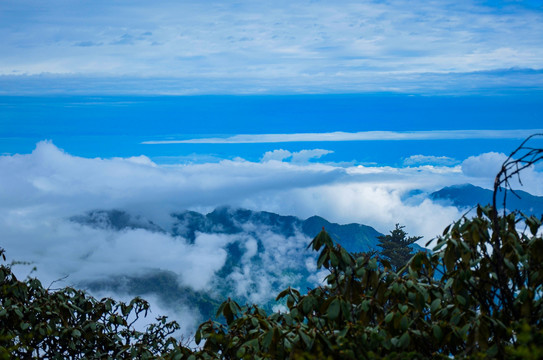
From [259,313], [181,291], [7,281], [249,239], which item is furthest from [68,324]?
[249,239]

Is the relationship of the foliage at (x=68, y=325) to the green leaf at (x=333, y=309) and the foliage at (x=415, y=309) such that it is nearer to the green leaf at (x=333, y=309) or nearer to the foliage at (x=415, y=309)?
the foliage at (x=415, y=309)

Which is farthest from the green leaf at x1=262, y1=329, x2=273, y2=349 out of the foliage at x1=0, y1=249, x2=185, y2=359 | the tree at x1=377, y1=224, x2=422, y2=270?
the tree at x1=377, y1=224, x2=422, y2=270

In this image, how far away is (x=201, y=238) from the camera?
333 feet

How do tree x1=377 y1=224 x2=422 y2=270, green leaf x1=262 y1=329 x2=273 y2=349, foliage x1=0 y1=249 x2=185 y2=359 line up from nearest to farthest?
green leaf x1=262 y1=329 x2=273 y2=349 → foliage x1=0 y1=249 x2=185 y2=359 → tree x1=377 y1=224 x2=422 y2=270

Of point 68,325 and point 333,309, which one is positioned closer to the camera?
point 333,309

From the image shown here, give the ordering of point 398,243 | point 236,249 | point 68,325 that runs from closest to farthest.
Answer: point 68,325 < point 398,243 < point 236,249

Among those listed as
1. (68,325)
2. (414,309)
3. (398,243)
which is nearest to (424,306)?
(414,309)

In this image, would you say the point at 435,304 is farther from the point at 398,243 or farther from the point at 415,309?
the point at 398,243

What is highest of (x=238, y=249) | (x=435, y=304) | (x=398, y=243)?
(x=435, y=304)

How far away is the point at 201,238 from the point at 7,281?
311 ft

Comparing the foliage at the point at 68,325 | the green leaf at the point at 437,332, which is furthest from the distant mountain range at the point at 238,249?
the green leaf at the point at 437,332

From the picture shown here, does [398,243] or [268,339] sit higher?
[268,339]

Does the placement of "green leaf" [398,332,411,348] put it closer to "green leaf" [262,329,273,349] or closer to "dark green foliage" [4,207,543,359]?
"dark green foliage" [4,207,543,359]

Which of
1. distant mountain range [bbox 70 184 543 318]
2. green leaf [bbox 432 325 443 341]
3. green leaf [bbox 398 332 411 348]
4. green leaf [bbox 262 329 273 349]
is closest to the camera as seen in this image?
green leaf [bbox 398 332 411 348]
